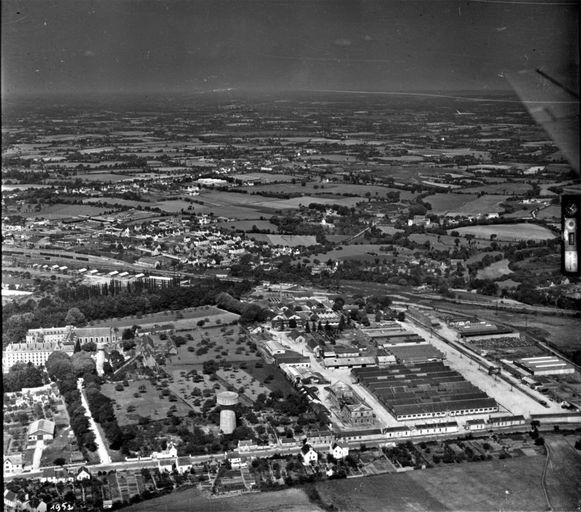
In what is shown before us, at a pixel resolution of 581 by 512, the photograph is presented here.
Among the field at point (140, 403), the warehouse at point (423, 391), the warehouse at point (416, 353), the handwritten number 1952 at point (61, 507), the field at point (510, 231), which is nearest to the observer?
the handwritten number 1952 at point (61, 507)

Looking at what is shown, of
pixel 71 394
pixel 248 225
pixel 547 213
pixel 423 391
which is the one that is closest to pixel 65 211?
pixel 248 225

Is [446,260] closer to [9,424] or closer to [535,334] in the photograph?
[535,334]

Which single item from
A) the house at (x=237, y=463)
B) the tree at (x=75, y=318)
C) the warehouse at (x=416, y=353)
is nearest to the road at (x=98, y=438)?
the house at (x=237, y=463)

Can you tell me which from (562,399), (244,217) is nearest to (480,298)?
(562,399)

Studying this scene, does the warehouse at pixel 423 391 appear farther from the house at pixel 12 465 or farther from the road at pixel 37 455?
the house at pixel 12 465

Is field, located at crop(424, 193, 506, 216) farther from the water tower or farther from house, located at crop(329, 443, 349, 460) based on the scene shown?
house, located at crop(329, 443, 349, 460)

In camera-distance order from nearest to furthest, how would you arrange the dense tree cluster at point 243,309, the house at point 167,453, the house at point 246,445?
the house at point 167,453 < the house at point 246,445 < the dense tree cluster at point 243,309

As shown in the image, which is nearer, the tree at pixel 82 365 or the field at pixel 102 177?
the tree at pixel 82 365
